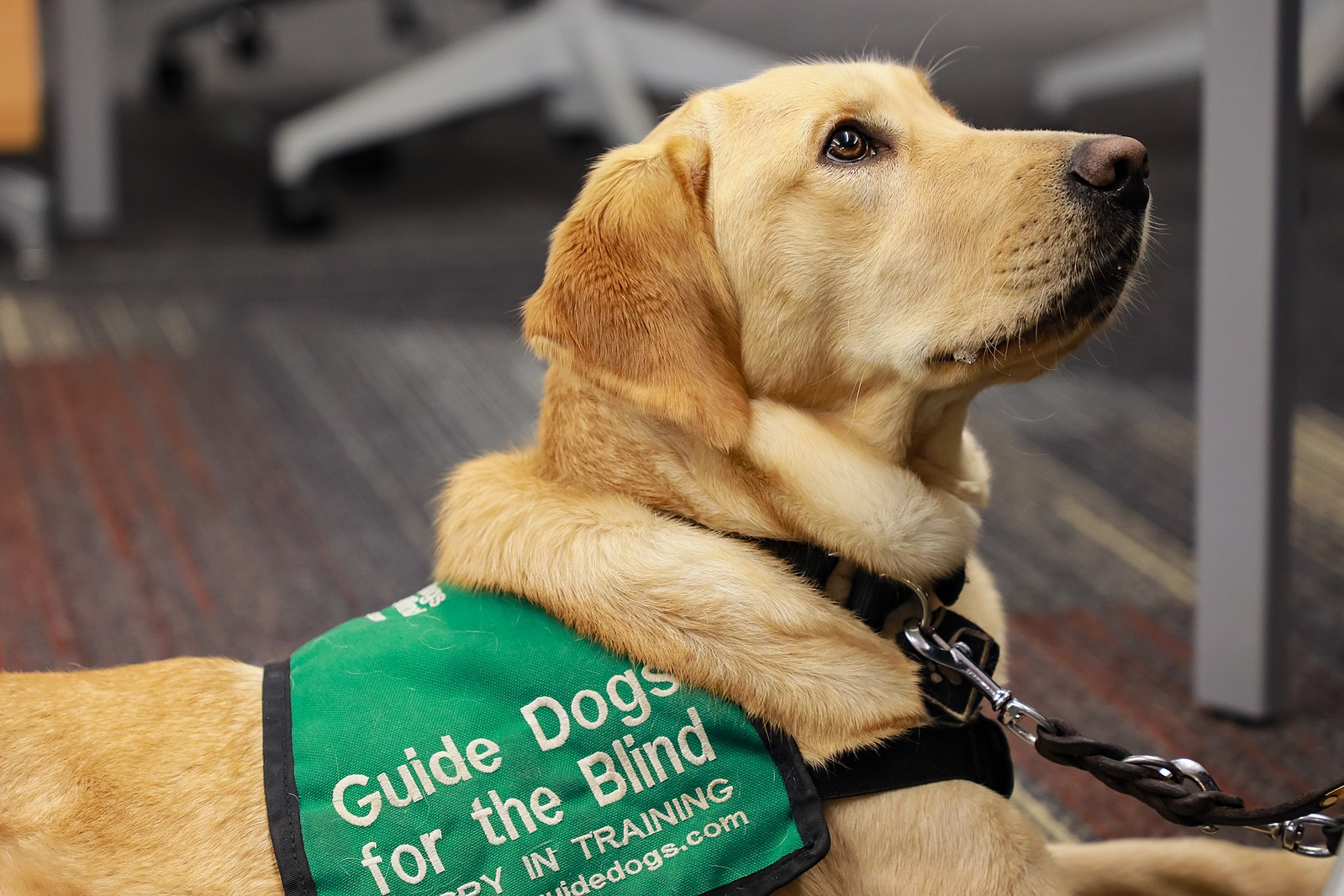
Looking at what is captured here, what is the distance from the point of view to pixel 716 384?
122cm

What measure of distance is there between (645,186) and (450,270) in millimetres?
2711

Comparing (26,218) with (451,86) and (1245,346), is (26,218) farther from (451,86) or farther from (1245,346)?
(1245,346)

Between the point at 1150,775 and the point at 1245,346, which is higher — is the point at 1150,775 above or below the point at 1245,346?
below

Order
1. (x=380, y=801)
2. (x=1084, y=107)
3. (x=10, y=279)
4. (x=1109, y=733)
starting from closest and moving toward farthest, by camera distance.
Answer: (x=380, y=801)
(x=1109, y=733)
(x=10, y=279)
(x=1084, y=107)

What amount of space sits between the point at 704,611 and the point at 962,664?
0.77 feet

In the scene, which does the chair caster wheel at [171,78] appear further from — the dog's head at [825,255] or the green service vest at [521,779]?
the green service vest at [521,779]

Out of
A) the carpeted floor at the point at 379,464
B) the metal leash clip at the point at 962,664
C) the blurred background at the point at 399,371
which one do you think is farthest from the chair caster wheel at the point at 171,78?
the metal leash clip at the point at 962,664

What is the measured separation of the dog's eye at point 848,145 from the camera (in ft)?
4.29

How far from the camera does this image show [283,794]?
1.08 metres

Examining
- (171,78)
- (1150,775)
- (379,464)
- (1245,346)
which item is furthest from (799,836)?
(171,78)

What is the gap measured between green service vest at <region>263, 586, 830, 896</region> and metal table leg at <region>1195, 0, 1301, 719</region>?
98cm

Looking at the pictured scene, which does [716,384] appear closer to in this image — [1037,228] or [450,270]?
[1037,228]

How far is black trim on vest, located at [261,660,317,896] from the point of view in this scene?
3.50 ft

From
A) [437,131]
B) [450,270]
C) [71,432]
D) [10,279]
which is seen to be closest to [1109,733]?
[71,432]
